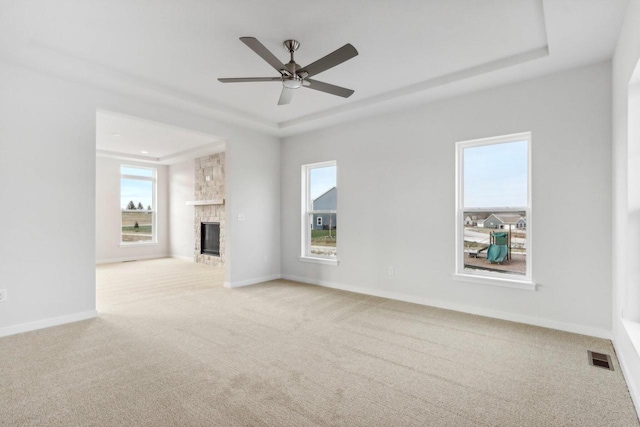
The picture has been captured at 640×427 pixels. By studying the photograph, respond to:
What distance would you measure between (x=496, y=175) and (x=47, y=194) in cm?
494

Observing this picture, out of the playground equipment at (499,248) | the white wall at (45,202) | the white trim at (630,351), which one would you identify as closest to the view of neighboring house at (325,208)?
the playground equipment at (499,248)

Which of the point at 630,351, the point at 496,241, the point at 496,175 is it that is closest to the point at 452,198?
the point at 496,175

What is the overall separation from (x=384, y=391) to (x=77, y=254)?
3512 mm

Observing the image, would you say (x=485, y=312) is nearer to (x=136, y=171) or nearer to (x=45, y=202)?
(x=45, y=202)

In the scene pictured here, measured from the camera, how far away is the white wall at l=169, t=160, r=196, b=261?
879 cm

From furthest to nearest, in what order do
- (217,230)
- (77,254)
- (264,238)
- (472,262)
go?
(217,230), (264,238), (472,262), (77,254)

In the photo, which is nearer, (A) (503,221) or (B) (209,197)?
(A) (503,221)

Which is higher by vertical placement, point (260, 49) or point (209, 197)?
point (260, 49)

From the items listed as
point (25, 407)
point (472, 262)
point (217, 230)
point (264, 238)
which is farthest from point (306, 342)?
point (217, 230)

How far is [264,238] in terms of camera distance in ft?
19.2

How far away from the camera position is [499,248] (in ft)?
12.6

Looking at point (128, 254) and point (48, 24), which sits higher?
point (48, 24)

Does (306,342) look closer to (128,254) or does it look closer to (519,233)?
(519,233)

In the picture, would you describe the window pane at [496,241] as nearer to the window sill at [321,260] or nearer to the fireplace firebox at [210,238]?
the window sill at [321,260]
